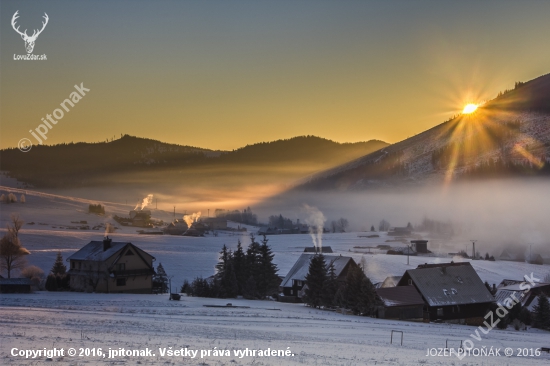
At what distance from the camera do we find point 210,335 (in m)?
26.9

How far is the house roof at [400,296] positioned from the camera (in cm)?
5003

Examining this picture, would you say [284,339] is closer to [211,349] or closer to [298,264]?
[211,349]

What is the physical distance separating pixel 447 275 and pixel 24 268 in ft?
158

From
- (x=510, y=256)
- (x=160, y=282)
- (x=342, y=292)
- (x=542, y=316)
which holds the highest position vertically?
(x=510, y=256)

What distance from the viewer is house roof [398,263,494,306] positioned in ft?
183

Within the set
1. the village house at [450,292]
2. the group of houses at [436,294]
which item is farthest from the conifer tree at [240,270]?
the village house at [450,292]

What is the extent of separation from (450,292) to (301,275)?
16670 mm

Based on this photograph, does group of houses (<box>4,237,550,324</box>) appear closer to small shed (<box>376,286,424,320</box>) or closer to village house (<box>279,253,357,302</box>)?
small shed (<box>376,286,424,320</box>)

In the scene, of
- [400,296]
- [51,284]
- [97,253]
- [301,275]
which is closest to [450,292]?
[400,296]

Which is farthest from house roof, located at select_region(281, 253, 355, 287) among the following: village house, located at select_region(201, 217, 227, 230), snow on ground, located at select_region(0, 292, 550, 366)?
village house, located at select_region(201, 217, 227, 230)

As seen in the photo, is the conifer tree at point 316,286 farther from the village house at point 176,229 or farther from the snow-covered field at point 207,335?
the village house at point 176,229

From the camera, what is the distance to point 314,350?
78.9 ft

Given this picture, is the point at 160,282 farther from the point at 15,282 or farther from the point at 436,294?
the point at 436,294

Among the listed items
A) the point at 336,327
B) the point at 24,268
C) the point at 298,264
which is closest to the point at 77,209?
the point at 24,268
